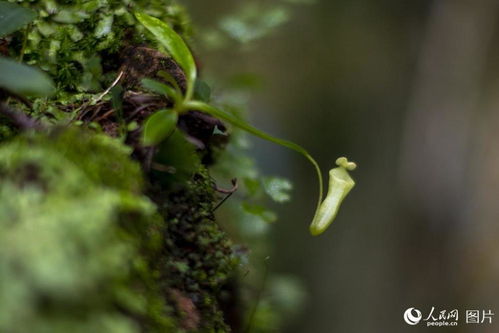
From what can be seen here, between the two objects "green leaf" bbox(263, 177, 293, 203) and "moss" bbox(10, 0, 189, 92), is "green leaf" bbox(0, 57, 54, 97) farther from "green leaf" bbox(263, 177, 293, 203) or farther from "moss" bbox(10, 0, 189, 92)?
"green leaf" bbox(263, 177, 293, 203)

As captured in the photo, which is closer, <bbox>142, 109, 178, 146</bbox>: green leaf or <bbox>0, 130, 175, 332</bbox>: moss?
<bbox>0, 130, 175, 332</bbox>: moss

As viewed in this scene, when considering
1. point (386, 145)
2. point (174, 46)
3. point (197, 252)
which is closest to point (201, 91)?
point (174, 46)

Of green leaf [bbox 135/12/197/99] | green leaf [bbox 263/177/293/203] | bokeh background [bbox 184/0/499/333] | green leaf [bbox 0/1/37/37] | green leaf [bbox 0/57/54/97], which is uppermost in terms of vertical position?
green leaf [bbox 0/57/54/97]

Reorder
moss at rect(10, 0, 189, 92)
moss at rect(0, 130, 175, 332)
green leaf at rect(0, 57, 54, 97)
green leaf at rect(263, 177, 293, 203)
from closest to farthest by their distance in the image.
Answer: moss at rect(0, 130, 175, 332) → green leaf at rect(0, 57, 54, 97) → moss at rect(10, 0, 189, 92) → green leaf at rect(263, 177, 293, 203)

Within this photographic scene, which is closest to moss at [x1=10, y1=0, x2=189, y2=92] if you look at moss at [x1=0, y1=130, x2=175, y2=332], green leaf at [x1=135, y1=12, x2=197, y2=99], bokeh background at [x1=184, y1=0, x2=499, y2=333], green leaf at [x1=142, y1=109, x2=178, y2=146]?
green leaf at [x1=135, y1=12, x2=197, y2=99]

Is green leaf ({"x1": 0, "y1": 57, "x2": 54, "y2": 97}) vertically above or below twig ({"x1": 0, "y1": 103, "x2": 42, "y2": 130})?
above

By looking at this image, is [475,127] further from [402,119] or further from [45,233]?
[45,233]

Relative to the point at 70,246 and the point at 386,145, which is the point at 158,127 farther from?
the point at 386,145
